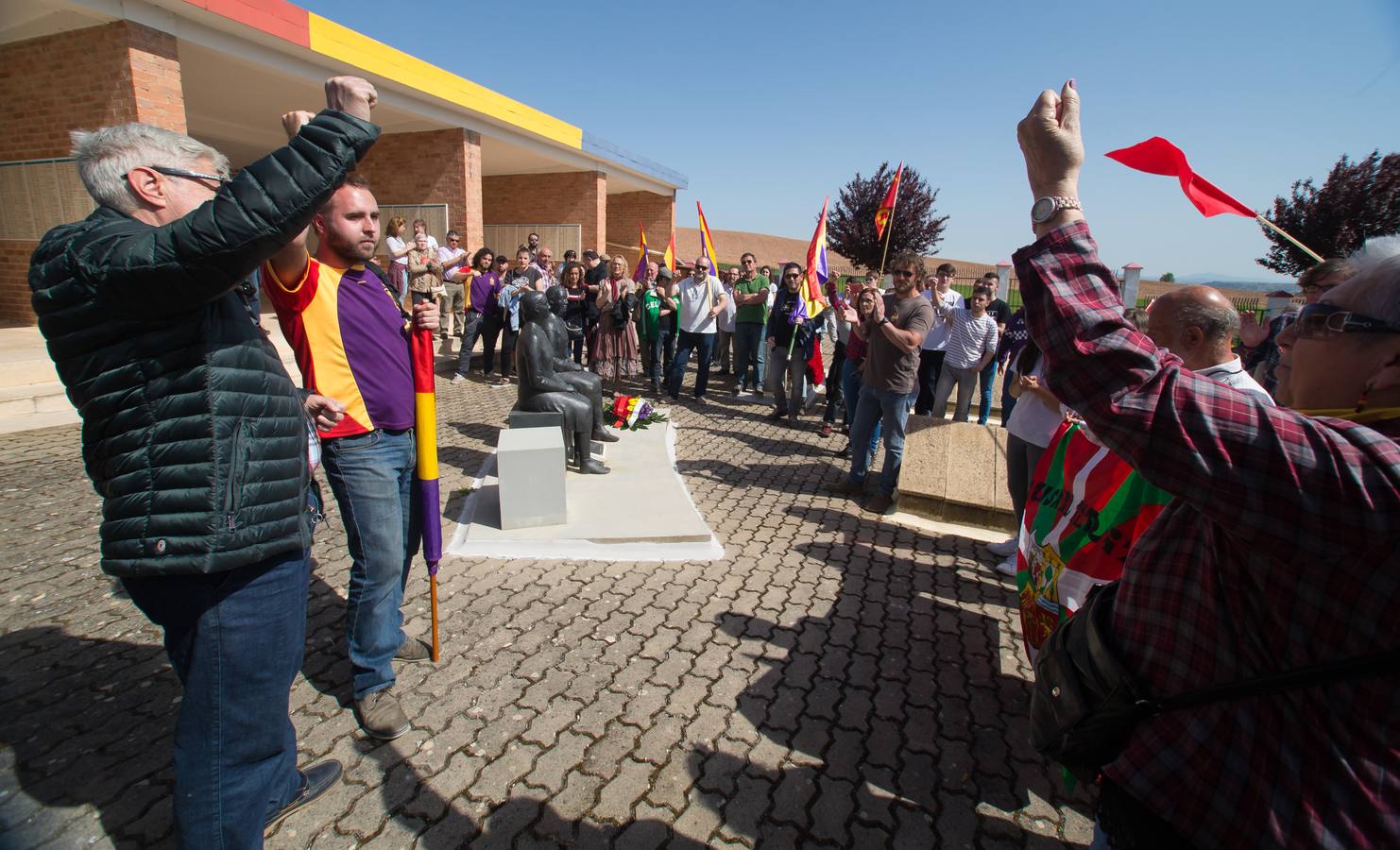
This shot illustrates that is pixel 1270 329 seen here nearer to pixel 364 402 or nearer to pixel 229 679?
pixel 364 402

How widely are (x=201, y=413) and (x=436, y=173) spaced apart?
1377cm

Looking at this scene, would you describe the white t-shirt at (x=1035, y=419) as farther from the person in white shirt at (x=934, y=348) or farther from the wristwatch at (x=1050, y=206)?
Result: the person in white shirt at (x=934, y=348)

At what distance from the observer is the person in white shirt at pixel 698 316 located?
9227 mm

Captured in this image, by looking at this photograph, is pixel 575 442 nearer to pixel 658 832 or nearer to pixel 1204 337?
pixel 658 832

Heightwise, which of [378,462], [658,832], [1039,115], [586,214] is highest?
[586,214]

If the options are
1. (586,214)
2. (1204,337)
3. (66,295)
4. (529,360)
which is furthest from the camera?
(586,214)

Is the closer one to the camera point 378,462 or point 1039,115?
point 1039,115

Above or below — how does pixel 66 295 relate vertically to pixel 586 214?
below

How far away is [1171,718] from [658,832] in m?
1.65

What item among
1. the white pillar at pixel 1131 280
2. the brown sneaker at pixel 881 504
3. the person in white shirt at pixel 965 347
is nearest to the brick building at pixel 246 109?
the brown sneaker at pixel 881 504

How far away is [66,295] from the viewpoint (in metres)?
1.38

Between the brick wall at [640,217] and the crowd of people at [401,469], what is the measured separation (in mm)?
20466

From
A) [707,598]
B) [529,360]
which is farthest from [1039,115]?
[529,360]

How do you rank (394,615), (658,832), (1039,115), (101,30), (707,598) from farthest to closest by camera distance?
(101,30), (707,598), (394,615), (658,832), (1039,115)
